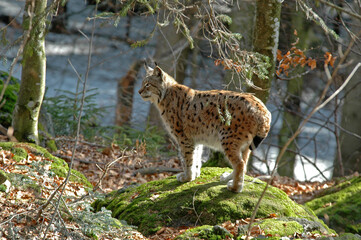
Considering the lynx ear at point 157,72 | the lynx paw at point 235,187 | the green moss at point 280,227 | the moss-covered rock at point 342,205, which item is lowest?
the moss-covered rock at point 342,205

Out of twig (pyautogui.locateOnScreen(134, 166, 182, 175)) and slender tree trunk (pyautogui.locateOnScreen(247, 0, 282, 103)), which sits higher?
slender tree trunk (pyautogui.locateOnScreen(247, 0, 282, 103))

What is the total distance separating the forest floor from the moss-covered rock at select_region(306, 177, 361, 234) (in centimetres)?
80

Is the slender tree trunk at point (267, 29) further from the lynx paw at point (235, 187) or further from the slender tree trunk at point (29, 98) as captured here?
the slender tree trunk at point (29, 98)

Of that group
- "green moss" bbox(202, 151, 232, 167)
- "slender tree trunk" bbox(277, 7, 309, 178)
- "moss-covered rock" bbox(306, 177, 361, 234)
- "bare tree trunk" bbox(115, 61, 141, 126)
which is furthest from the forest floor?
"bare tree trunk" bbox(115, 61, 141, 126)

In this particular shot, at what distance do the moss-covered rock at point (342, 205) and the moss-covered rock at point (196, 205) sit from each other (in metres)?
1.28

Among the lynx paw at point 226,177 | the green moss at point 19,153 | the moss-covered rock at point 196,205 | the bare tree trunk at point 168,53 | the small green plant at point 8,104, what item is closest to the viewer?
the moss-covered rock at point 196,205

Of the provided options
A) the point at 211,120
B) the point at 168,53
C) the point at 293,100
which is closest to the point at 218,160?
the point at 211,120

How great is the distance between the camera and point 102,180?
8930mm

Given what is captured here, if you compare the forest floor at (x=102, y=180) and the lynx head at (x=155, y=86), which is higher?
the lynx head at (x=155, y=86)

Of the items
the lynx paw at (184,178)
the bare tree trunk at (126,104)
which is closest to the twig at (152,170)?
the lynx paw at (184,178)

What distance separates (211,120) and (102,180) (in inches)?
143

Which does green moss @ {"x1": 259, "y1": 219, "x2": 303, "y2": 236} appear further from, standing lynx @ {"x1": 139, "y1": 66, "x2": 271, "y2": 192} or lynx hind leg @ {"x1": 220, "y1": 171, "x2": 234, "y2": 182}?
lynx hind leg @ {"x1": 220, "y1": 171, "x2": 234, "y2": 182}

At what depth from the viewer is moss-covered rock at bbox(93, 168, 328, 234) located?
5.65 meters

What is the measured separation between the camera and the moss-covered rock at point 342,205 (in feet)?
23.8
